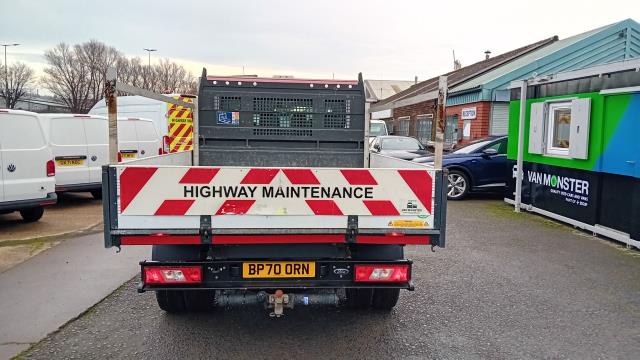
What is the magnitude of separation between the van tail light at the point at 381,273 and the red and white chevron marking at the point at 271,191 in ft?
1.57

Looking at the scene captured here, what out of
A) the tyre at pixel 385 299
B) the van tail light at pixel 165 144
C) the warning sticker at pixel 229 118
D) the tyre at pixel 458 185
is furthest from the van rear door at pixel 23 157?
the tyre at pixel 458 185

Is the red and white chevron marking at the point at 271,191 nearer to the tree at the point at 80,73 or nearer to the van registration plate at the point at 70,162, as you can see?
the van registration plate at the point at 70,162

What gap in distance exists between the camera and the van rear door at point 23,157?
26.5ft

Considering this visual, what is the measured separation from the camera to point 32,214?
9.21 m

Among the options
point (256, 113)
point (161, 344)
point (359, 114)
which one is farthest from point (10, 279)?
point (359, 114)

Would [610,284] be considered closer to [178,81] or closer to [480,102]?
[480,102]

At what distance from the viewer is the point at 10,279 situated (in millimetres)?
5902

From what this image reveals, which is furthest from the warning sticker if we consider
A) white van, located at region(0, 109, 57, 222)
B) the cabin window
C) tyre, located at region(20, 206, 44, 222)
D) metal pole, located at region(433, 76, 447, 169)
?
the cabin window

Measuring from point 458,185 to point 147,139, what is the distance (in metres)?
7.64

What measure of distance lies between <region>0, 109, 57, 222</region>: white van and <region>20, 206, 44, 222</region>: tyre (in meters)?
0.42

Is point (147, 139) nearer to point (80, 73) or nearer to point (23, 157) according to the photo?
point (23, 157)

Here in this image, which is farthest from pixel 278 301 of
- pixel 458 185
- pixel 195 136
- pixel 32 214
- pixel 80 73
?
pixel 80 73

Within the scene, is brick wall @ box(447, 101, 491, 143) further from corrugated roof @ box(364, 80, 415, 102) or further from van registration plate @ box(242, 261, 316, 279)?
corrugated roof @ box(364, 80, 415, 102)

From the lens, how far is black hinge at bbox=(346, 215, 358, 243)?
3.62m
